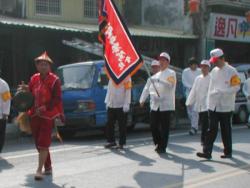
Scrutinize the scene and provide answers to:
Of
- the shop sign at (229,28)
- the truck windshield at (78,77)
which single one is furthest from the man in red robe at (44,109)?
the shop sign at (229,28)

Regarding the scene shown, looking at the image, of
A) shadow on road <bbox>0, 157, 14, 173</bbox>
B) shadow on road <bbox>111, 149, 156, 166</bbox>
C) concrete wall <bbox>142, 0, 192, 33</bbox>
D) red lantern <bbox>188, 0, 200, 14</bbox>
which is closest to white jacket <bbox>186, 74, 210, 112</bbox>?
shadow on road <bbox>111, 149, 156, 166</bbox>

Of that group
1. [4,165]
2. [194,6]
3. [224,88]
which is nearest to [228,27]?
[194,6]

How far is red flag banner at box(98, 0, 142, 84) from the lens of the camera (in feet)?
34.1

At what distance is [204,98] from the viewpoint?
40.1 feet

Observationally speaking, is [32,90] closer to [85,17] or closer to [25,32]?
[25,32]

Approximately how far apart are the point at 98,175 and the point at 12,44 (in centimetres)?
1075

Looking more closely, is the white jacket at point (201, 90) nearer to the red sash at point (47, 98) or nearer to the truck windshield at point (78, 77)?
the truck windshield at point (78, 77)

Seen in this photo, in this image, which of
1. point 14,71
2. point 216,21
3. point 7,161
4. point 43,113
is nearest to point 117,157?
point 7,161

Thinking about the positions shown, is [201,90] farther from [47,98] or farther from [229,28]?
[229,28]

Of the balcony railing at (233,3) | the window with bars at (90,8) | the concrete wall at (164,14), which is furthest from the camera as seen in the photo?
the concrete wall at (164,14)

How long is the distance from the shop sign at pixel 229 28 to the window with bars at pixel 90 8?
16.7 feet

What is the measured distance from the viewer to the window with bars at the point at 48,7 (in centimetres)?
2047

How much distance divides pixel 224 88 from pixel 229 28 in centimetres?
1601

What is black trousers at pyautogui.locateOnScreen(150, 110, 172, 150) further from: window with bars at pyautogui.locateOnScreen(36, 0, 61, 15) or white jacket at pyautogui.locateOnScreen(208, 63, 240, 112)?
window with bars at pyautogui.locateOnScreen(36, 0, 61, 15)
